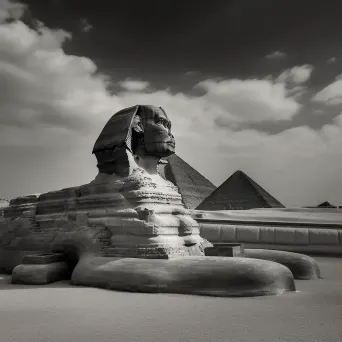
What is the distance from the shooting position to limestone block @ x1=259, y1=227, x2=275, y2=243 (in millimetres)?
12180

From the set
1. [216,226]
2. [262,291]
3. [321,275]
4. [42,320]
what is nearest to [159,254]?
[262,291]

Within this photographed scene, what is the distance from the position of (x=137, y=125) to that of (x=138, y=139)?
292 millimetres

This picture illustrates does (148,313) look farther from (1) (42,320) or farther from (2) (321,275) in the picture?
(2) (321,275)

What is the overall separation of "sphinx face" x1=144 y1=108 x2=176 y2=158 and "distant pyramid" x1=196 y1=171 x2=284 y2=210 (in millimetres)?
10268

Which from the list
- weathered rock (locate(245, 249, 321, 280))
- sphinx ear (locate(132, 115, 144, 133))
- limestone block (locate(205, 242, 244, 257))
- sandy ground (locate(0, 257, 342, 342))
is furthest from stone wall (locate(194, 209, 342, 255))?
sandy ground (locate(0, 257, 342, 342))

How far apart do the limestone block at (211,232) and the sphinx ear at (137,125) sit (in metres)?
6.15

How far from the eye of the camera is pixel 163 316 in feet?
12.8

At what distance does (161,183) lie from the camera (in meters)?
7.80

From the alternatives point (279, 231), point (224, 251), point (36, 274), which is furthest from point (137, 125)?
point (279, 231)

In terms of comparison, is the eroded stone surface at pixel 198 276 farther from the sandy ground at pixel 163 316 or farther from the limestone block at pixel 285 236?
the limestone block at pixel 285 236

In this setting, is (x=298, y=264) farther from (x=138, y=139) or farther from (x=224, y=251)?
(x=138, y=139)

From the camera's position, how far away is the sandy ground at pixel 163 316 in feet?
10.6

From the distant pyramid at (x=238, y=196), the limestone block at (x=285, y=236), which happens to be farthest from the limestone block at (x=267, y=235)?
the distant pyramid at (x=238, y=196)

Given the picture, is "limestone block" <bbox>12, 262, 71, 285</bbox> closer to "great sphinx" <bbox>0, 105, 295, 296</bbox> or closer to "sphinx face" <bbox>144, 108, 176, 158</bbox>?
"great sphinx" <bbox>0, 105, 295, 296</bbox>
